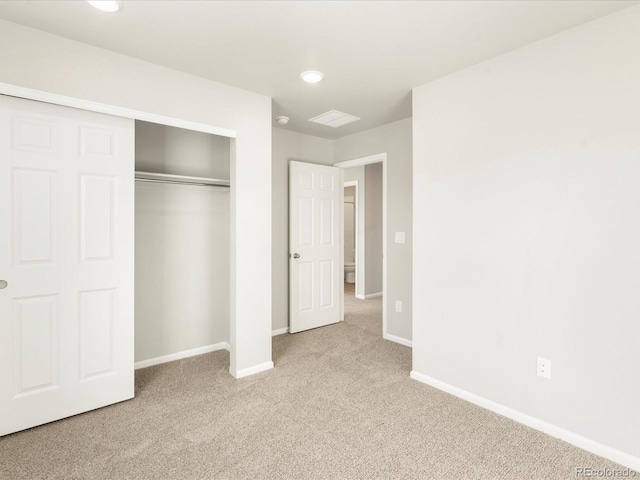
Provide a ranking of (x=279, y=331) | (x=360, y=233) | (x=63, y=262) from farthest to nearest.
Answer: (x=360, y=233), (x=279, y=331), (x=63, y=262)

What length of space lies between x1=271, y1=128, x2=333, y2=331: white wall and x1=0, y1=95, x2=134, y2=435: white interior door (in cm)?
187

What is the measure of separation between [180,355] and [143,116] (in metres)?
2.25

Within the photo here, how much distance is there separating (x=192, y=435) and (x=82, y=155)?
77.8 inches

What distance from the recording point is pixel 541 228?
2271mm

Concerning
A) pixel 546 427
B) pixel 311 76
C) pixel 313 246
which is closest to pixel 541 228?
pixel 546 427

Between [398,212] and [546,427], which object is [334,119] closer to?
[398,212]

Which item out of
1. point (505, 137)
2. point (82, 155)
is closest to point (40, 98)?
point (82, 155)

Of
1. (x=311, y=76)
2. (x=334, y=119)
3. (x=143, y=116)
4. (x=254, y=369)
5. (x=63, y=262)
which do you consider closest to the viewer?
(x=63, y=262)

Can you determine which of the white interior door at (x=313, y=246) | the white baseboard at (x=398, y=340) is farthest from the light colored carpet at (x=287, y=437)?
the white interior door at (x=313, y=246)

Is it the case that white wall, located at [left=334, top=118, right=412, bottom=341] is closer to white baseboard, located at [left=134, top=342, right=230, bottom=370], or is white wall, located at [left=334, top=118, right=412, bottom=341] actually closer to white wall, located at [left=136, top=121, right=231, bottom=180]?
white wall, located at [left=136, top=121, right=231, bottom=180]

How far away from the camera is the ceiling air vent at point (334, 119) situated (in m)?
3.68

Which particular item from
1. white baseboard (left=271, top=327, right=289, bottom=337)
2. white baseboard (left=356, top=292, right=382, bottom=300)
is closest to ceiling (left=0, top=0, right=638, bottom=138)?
white baseboard (left=271, top=327, right=289, bottom=337)

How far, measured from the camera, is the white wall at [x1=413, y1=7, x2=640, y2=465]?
1966 mm

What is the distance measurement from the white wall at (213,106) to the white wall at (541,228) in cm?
140
